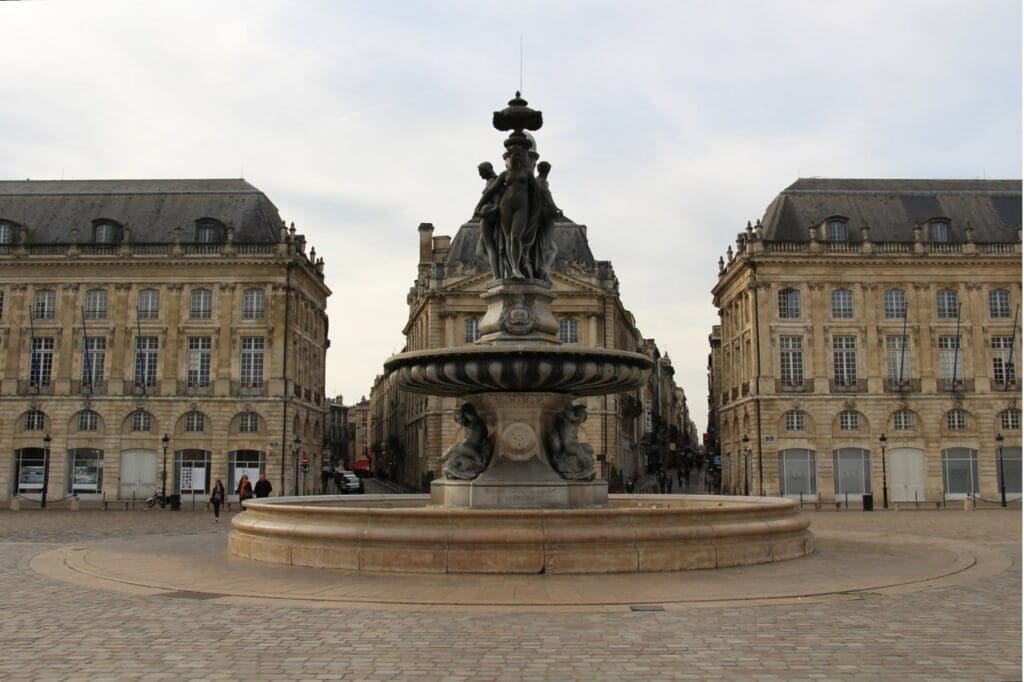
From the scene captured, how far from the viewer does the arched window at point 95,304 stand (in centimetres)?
5075

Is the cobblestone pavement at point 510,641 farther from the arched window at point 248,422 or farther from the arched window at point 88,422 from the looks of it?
the arched window at point 88,422

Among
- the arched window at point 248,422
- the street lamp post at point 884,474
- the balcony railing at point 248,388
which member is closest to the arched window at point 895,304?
the street lamp post at point 884,474

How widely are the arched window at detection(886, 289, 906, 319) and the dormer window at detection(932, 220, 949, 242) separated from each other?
11.6ft

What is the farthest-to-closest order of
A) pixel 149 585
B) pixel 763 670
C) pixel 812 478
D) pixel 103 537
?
1. pixel 812 478
2. pixel 103 537
3. pixel 149 585
4. pixel 763 670

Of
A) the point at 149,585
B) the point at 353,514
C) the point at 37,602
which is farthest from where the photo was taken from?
the point at 353,514

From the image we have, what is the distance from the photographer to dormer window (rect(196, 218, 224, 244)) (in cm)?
5212

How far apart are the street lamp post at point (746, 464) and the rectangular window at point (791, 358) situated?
3.61 meters

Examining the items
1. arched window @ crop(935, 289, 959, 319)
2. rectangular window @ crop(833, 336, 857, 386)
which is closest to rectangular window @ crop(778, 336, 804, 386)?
rectangular window @ crop(833, 336, 857, 386)

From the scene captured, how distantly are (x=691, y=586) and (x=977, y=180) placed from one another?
52633 millimetres

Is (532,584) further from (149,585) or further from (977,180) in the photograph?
(977,180)

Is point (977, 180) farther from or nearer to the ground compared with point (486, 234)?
farther from the ground

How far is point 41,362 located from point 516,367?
43.4 m

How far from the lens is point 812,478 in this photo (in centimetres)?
4978

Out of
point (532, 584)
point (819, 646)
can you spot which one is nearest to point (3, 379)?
point (532, 584)
